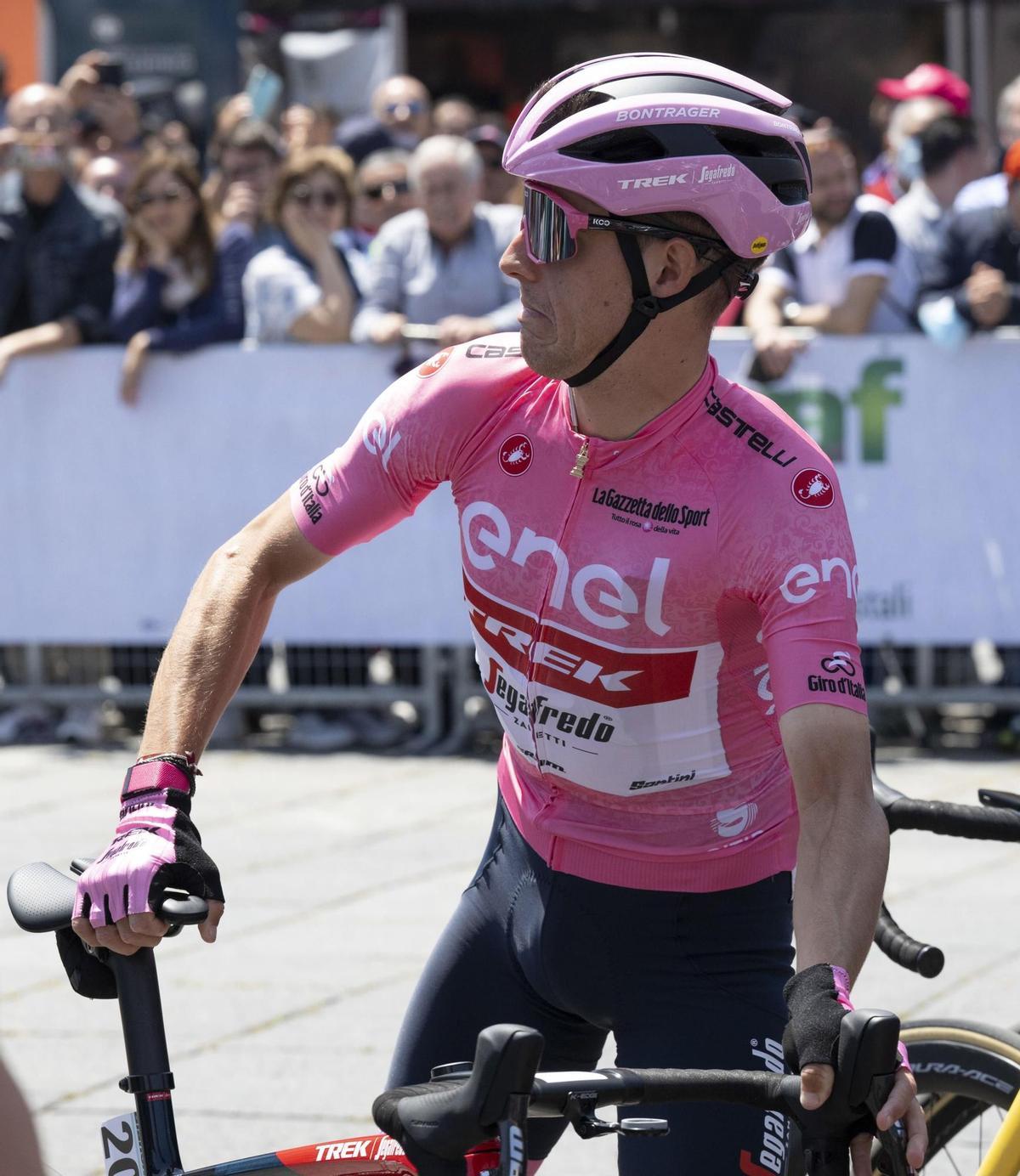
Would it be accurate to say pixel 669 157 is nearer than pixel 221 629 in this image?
Yes

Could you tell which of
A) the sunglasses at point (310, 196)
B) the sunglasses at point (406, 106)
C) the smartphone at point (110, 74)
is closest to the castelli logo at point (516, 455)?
the sunglasses at point (310, 196)

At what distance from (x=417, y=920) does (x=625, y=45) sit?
11805 mm

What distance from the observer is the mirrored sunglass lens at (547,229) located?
271 centimetres

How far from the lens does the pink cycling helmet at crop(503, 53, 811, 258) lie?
8.77ft

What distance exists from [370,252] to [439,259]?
0.50 m

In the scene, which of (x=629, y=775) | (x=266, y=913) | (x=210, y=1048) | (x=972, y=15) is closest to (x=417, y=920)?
(x=266, y=913)

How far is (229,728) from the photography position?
927 cm

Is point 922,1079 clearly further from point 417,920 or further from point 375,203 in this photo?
point 375,203

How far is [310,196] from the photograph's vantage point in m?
8.89

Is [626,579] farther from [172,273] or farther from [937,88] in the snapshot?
[937,88]

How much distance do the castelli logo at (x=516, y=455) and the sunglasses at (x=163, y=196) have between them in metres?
6.32

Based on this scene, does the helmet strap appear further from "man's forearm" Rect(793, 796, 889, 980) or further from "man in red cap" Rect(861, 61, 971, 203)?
"man in red cap" Rect(861, 61, 971, 203)

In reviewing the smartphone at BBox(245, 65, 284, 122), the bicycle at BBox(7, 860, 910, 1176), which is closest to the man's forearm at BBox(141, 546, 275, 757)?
the bicycle at BBox(7, 860, 910, 1176)

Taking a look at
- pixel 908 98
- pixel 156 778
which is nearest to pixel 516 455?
pixel 156 778
